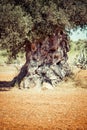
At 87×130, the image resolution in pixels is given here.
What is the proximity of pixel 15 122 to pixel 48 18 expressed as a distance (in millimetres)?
9297

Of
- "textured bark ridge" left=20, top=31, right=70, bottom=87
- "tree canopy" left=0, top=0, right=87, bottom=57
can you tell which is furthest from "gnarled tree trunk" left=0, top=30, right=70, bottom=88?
"tree canopy" left=0, top=0, right=87, bottom=57

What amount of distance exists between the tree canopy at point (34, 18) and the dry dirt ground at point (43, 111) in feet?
10.7

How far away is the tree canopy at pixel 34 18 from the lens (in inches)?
712

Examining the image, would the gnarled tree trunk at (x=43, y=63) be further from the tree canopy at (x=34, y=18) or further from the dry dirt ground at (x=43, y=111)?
the dry dirt ground at (x=43, y=111)

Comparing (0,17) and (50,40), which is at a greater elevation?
(0,17)

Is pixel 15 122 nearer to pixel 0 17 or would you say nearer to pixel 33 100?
pixel 33 100

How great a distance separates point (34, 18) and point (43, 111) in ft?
25.4

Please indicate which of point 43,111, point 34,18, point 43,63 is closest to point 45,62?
point 43,63

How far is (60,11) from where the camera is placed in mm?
19156

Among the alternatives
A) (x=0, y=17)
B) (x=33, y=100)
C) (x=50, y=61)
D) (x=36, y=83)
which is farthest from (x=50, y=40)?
(x=33, y=100)

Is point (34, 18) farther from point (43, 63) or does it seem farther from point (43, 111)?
point (43, 111)

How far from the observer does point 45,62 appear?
854 inches

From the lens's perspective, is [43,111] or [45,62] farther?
[45,62]

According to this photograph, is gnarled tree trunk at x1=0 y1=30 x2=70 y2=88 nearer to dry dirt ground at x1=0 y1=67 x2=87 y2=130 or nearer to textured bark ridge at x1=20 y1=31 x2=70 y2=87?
textured bark ridge at x1=20 y1=31 x2=70 y2=87
